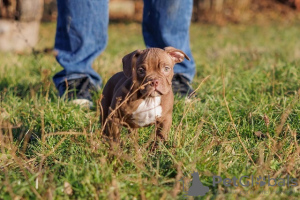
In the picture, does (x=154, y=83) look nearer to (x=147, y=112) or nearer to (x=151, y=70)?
(x=151, y=70)

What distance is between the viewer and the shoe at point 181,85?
4025 mm

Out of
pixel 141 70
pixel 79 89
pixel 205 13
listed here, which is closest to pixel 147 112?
pixel 141 70

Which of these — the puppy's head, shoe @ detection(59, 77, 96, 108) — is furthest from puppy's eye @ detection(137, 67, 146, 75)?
shoe @ detection(59, 77, 96, 108)

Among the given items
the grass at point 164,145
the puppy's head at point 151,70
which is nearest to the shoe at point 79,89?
the grass at point 164,145

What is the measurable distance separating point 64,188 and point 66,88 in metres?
1.84

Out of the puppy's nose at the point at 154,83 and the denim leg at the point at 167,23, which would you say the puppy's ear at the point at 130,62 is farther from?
the denim leg at the point at 167,23

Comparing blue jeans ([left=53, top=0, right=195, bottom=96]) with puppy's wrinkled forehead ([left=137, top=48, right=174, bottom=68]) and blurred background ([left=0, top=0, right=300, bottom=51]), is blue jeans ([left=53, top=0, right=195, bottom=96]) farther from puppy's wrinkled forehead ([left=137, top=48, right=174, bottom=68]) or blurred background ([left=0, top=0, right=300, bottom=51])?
blurred background ([left=0, top=0, right=300, bottom=51])

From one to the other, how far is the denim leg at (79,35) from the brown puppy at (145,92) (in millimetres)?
1133

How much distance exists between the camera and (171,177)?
95.7 inches

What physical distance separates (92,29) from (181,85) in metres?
0.93

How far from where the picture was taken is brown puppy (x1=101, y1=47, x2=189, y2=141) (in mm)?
2570

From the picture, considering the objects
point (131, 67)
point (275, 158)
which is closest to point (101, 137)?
point (131, 67)

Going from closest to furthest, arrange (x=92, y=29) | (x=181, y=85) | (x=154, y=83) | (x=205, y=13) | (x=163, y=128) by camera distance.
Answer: (x=154, y=83), (x=163, y=128), (x=92, y=29), (x=181, y=85), (x=205, y=13)

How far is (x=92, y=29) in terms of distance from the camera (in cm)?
390
